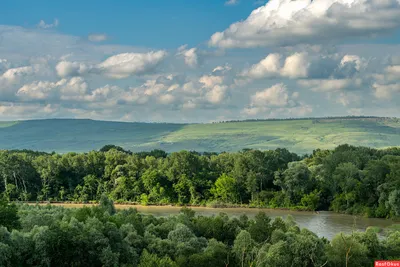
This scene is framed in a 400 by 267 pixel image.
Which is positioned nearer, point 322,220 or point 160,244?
point 160,244

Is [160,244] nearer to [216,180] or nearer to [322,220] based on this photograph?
[322,220]

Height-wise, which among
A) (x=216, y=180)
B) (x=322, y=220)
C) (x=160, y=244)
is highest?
(x=160, y=244)

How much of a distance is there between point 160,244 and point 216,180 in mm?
64006

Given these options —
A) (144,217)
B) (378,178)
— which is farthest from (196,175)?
(144,217)

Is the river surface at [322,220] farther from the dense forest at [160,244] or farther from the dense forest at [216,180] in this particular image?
the dense forest at [160,244]

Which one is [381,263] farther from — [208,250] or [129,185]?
[129,185]

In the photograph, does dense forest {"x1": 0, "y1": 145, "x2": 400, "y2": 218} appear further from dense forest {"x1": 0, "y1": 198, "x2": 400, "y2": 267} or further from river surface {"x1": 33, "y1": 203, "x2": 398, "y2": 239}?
dense forest {"x1": 0, "y1": 198, "x2": 400, "y2": 267}

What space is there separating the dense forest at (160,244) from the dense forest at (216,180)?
42855mm

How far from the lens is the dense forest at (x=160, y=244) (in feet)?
124

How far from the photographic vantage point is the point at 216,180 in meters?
108

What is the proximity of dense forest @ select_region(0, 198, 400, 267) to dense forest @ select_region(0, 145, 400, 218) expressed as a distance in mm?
42855

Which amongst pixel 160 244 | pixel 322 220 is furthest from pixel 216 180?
pixel 160 244

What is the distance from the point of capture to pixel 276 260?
40875 mm

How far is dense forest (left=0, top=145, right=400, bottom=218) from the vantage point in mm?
91188
